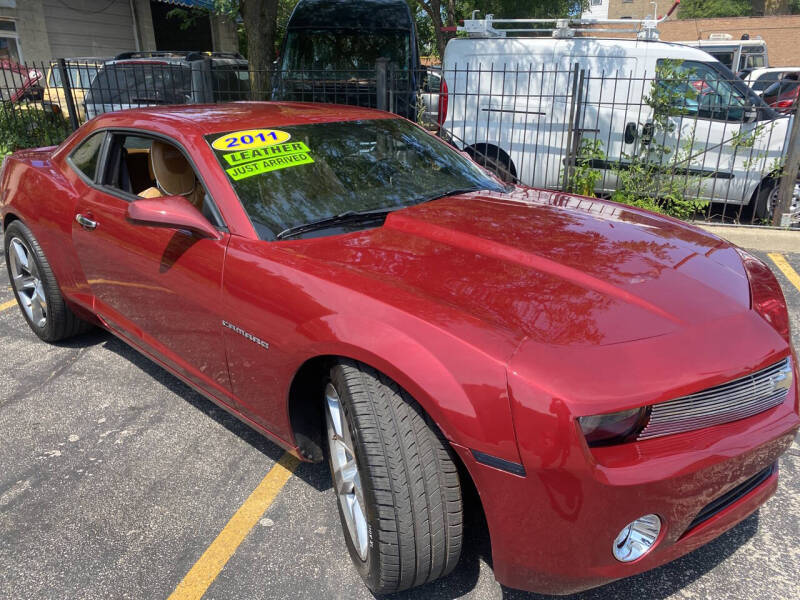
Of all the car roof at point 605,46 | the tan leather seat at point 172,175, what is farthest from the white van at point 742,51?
the tan leather seat at point 172,175

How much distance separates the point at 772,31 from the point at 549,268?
153 ft

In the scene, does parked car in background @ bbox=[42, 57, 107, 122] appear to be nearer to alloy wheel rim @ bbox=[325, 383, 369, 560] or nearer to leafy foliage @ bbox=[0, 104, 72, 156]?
leafy foliage @ bbox=[0, 104, 72, 156]

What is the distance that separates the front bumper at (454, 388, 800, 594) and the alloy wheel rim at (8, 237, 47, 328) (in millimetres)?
3502

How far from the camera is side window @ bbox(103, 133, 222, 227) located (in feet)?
10.2

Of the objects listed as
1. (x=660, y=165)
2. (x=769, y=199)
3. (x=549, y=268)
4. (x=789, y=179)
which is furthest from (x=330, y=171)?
(x=769, y=199)

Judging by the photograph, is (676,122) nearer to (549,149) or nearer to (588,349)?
(549,149)

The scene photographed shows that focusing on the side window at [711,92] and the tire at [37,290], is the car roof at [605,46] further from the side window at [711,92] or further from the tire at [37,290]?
the tire at [37,290]

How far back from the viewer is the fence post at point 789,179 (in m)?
6.19

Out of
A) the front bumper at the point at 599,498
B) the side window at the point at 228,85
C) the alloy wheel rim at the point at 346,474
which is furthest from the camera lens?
the side window at the point at 228,85

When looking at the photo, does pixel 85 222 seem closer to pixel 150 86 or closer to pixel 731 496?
pixel 731 496

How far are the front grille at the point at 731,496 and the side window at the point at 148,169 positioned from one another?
2373 mm

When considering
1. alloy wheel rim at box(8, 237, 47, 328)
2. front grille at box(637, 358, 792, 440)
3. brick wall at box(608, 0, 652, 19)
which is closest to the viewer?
front grille at box(637, 358, 792, 440)

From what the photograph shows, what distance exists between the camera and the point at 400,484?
192 centimetres

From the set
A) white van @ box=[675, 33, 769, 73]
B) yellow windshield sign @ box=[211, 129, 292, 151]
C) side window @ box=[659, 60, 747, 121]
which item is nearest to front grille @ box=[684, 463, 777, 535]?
yellow windshield sign @ box=[211, 129, 292, 151]
